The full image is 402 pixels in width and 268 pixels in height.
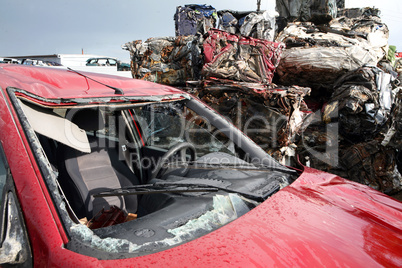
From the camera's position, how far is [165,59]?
18.7ft

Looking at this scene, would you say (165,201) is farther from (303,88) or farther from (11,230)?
(303,88)

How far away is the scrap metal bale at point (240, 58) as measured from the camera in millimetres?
4316

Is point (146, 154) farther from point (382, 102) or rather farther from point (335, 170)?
point (382, 102)

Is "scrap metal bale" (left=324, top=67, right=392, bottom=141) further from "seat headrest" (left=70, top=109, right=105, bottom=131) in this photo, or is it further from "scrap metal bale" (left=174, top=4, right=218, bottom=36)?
"scrap metal bale" (left=174, top=4, right=218, bottom=36)

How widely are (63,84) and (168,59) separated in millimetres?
4367

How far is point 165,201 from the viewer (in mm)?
1345

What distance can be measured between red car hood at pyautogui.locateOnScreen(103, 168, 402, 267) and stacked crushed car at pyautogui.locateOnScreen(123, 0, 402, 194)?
1681mm

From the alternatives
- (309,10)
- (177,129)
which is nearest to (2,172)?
(177,129)

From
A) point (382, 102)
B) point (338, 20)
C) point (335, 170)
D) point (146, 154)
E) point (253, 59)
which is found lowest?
point (335, 170)

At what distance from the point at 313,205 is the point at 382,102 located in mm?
3526

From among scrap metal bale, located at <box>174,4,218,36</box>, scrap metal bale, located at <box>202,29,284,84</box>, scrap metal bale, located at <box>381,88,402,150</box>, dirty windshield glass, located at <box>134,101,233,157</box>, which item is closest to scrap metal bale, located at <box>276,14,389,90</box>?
scrap metal bale, located at <box>202,29,284,84</box>

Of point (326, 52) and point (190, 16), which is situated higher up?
point (190, 16)

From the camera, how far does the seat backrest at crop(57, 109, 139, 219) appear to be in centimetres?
177

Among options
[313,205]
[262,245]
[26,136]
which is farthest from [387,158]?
[26,136]
